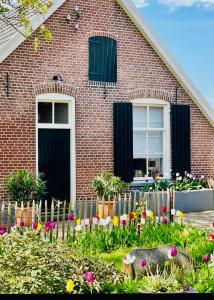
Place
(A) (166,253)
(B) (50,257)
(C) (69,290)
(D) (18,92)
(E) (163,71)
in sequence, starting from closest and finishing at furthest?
(C) (69,290), (B) (50,257), (A) (166,253), (D) (18,92), (E) (163,71)

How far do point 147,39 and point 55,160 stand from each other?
464cm

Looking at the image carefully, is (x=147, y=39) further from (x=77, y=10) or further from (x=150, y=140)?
(x=150, y=140)

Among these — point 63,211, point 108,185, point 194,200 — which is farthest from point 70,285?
point 194,200

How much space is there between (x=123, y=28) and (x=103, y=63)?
1259 millimetres

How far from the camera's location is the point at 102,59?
16344mm

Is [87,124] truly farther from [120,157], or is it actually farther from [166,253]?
[166,253]

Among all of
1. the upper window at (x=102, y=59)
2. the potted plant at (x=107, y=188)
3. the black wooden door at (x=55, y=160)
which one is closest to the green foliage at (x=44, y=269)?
the potted plant at (x=107, y=188)

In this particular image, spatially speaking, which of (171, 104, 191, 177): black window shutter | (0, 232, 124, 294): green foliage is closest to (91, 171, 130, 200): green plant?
(171, 104, 191, 177): black window shutter

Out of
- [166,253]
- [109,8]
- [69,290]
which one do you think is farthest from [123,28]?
[69,290]

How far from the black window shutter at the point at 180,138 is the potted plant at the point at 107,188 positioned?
2.42m

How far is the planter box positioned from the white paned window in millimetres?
1115

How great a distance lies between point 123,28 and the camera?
16.8m

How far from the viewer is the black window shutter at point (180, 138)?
17.6 m

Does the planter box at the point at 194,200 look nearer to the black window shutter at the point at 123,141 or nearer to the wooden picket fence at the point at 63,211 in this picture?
the wooden picket fence at the point at 63,211
